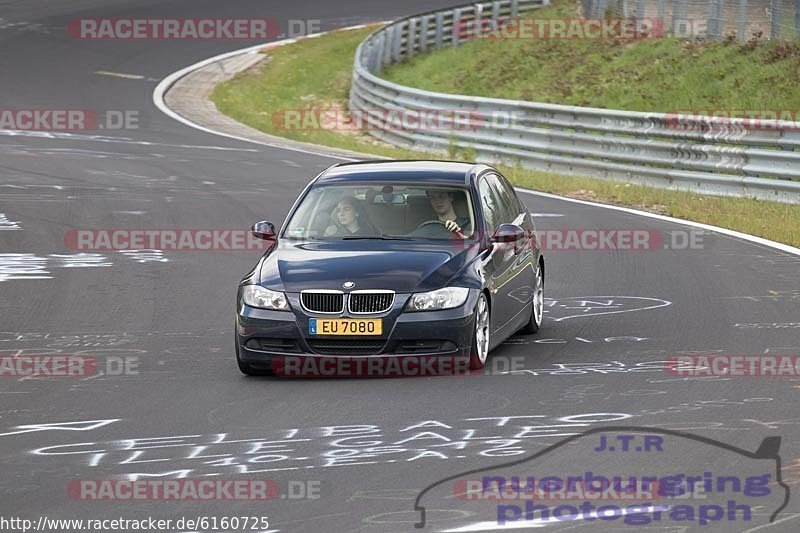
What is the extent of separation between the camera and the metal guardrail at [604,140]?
69.3 feet

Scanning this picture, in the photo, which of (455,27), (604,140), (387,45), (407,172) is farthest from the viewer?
(455,27)

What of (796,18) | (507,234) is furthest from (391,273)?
(796,18)

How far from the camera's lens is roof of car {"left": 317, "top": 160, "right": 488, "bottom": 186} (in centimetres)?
1201

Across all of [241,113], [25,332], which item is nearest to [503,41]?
[241,113]

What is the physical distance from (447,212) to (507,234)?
1.79 feet

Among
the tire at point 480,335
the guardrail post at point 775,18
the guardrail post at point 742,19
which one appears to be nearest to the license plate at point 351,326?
the tire at point 480,335

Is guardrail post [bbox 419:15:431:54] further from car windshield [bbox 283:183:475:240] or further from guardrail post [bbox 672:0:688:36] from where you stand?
car windshield [bbox 283:183:475:240]

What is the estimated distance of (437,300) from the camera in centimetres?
1060

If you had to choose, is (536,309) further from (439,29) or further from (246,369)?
(439,29)

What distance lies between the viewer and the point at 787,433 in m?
8.58

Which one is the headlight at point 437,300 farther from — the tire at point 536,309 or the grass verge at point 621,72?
the grass verge at point 621,72

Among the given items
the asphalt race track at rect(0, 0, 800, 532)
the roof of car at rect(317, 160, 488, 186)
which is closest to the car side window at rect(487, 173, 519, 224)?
the roof of car at rect(317, 160, 488, 186)

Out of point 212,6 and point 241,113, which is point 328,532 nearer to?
point 241,113

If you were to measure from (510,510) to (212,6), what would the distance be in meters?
46.6
